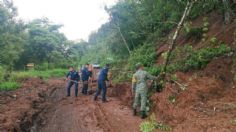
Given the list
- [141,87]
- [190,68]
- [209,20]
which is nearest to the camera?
[141,87]

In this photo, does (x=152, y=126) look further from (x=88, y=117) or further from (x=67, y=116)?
(x=67, y=116)

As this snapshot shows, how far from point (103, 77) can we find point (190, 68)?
411cm

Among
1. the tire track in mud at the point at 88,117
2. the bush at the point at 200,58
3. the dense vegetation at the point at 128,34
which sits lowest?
the tire track in mud at the point at 88,117

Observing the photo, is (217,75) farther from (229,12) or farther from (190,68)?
(229,12)

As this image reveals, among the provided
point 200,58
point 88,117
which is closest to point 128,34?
point 200,58

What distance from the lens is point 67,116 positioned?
13.8 m

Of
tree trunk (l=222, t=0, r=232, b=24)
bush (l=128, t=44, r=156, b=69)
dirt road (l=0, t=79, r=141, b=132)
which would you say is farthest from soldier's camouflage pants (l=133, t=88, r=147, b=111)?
bush (l=128, t=44, r=156, b=69)

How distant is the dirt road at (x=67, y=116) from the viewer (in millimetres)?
11732

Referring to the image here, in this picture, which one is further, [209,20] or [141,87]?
[209,20]

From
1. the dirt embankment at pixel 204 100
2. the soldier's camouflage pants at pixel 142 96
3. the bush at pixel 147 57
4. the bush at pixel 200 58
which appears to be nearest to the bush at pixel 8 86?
the bush at pixel 147 57

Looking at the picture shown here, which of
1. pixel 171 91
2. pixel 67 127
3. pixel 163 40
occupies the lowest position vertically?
pixel 67 127

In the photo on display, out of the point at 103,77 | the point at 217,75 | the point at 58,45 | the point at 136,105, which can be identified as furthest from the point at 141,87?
the point at 58,45

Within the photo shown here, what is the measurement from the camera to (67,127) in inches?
473

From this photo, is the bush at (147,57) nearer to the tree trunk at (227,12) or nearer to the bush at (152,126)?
the tree trunk at (227,12)
